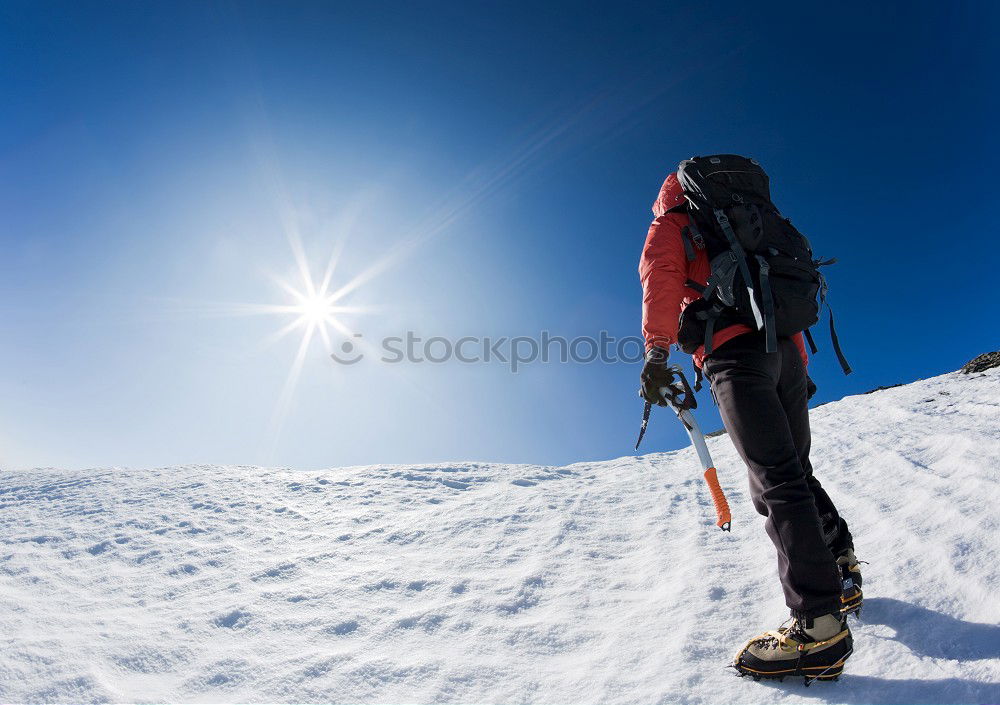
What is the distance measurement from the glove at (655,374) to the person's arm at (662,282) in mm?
44

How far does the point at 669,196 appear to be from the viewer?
2.96m

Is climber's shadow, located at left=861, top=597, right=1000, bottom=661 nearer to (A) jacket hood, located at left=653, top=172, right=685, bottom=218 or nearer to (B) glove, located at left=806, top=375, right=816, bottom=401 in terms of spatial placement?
(B) glove, located at left=806, top=375, right=816, bottom=401

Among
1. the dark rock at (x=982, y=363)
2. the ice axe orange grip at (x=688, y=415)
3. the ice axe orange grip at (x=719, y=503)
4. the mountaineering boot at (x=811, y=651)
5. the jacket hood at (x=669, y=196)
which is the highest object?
the dark rock at (x=982, y=363)

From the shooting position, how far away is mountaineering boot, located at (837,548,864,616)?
2.42m

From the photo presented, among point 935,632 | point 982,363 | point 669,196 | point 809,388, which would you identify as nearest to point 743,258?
point 669,196

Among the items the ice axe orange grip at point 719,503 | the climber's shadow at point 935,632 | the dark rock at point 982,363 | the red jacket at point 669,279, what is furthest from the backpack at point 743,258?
the dark rock at point 982,363

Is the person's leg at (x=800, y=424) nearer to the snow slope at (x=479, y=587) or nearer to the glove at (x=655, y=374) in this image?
the snow slope at (x=479, y=587)

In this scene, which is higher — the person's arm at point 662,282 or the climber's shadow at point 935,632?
the person's arm at point 662,282

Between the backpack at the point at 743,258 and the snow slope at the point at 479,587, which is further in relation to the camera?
the backpack at the point at 743,258

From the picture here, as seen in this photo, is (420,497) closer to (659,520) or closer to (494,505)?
(494,505)

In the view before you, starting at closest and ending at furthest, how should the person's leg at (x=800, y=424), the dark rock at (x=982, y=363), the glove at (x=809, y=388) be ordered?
the person's leg at (x=800, y=424), the glove at (x=809, y=388), the dark rock at (x=982, y=363)

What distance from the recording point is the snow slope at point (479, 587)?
234cm

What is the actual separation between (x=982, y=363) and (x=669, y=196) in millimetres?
13340

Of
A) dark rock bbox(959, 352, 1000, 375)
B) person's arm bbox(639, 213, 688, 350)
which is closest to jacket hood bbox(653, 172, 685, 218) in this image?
person's arm bbox(639, 213, 688, 350)
